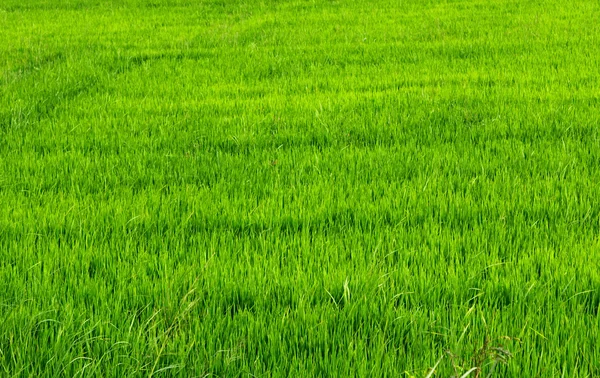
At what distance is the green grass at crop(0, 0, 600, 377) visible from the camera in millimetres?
1946

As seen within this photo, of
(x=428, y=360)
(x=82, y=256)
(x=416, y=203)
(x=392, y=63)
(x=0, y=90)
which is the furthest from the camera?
(x=392, y=63)

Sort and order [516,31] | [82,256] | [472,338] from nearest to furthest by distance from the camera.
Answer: [472,338] → [82,256] → [516,31]

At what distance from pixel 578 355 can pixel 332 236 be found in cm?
115

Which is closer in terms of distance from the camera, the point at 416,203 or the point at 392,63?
the point at 416,203

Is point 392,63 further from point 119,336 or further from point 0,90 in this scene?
point 119,336

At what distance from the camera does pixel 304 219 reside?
3.01 metres

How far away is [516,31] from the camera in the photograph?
904cm

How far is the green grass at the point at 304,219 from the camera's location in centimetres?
195

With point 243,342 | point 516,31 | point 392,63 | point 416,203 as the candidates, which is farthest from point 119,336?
point 516,31

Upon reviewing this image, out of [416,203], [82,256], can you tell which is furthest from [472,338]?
[82,256]

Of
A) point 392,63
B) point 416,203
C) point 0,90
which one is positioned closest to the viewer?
point 416,203

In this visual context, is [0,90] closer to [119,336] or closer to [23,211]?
[23,211]

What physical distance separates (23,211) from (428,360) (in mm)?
2217

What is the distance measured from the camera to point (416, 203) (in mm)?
3197
